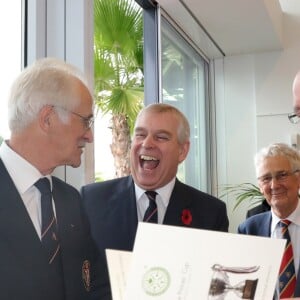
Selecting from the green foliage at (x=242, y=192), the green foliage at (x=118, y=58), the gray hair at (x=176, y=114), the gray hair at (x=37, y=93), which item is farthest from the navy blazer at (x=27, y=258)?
the green foliage at (x=242, y=192)

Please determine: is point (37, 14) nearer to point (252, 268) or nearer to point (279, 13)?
point (252, 268)

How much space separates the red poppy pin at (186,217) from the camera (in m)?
2.20

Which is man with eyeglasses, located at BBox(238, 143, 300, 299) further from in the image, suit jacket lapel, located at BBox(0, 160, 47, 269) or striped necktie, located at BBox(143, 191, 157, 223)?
suit jacket lapel, located at BBox(0, 160, 47, 269)

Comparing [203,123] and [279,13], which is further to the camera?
[203,123]

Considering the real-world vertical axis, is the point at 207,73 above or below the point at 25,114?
above

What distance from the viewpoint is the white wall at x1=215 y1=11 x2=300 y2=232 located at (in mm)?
6203

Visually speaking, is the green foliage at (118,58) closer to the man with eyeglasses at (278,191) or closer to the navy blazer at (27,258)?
the man with eyeglasses at (278,191)

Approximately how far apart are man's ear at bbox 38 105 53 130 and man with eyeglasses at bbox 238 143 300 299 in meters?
1.38

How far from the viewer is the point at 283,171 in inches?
107

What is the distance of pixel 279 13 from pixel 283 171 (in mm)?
3865

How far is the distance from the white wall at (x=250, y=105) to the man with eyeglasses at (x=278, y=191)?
3403 mm

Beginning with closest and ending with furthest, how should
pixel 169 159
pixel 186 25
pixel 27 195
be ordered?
1. pixel 27 195
2. pixel 169 159
3. pixel 186 25

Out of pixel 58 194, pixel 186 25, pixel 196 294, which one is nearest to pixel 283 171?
pixel 58 194

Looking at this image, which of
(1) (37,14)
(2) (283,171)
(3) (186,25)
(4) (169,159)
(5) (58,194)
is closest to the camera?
(5) (58,194)
